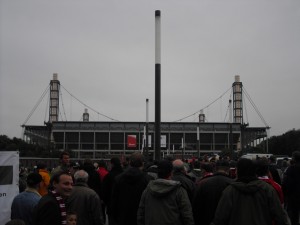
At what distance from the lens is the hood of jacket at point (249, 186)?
205 inches

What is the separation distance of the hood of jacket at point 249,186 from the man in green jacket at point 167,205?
849mm

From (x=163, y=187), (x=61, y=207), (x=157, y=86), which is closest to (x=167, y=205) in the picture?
(x=163, y=187)

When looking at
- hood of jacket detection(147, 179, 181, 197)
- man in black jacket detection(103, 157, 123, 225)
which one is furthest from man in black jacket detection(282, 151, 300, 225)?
hood of jacket detection(147, 179, 181, 197)

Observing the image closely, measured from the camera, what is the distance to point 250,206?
519 cm

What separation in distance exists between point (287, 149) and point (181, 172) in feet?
247

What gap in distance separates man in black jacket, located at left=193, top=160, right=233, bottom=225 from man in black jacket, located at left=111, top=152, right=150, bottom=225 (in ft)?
4.45

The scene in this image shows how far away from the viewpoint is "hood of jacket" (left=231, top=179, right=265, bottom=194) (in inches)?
205

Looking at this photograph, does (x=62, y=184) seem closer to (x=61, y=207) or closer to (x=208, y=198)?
(x=61, y=207)

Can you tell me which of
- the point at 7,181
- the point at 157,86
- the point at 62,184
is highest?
the point at 157,86

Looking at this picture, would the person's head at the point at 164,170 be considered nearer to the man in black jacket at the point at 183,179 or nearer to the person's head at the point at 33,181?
the man in black jacket at the point at 183,179

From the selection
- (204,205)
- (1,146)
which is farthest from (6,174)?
(1,146)

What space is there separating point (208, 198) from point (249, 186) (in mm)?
1156

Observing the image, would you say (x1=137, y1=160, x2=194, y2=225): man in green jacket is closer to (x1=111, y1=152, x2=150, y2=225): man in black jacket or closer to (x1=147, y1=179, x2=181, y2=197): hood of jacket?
(x1=147, y1=179, x2=181, y2=197): hood of jacket

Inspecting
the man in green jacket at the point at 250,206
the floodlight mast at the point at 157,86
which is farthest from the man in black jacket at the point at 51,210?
the floodlight mast at the point at 157,86
